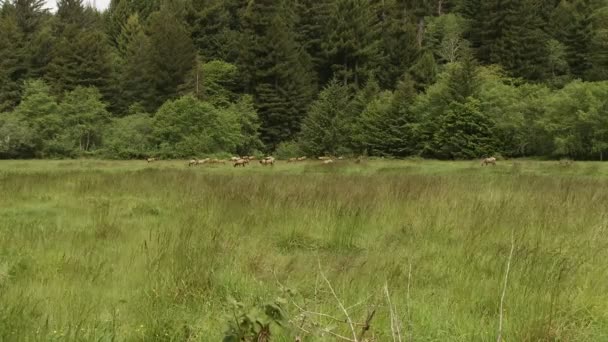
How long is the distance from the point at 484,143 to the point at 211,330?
3036 centimetres

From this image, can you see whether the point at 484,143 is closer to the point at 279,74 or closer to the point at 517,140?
the point at 517,140

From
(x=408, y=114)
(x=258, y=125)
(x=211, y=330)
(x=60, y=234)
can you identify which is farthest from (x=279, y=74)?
(x=211, y=330)

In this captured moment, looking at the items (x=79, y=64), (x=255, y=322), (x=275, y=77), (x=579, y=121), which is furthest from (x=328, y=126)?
(x=255, y=322)

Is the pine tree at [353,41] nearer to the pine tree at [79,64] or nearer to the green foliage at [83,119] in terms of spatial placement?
the pine tree at [79,64]

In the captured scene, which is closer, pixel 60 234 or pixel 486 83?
pixel 60 234

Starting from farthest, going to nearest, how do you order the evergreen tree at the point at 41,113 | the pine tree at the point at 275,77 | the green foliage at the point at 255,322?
the pine tree at the point at 275,77
the evergreen tree at the point at 41,113
the green foliage at the point at 255,322

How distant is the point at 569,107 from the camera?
2758 centimetres

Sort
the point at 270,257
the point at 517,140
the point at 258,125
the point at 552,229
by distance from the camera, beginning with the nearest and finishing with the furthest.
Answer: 1. the point at 270,257
2. the point at 552,229
3. the point at 517,140
4. the point at 258,125

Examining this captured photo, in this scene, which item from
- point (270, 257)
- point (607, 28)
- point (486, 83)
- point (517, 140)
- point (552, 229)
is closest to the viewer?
point (270, 257)

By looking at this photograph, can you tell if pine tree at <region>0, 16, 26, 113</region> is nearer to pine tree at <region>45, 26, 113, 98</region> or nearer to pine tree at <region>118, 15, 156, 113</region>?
pine tree at <region>45, 26, 113, 98</region>

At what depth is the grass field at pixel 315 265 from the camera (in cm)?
281

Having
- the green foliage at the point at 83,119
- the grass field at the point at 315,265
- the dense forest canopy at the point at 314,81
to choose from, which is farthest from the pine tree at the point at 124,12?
the grass field at the point at 315,265

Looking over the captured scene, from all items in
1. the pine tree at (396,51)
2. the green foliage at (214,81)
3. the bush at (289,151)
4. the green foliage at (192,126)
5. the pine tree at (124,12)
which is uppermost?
the pine tree at (124,12)

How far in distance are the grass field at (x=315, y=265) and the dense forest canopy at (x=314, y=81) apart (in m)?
24.1
